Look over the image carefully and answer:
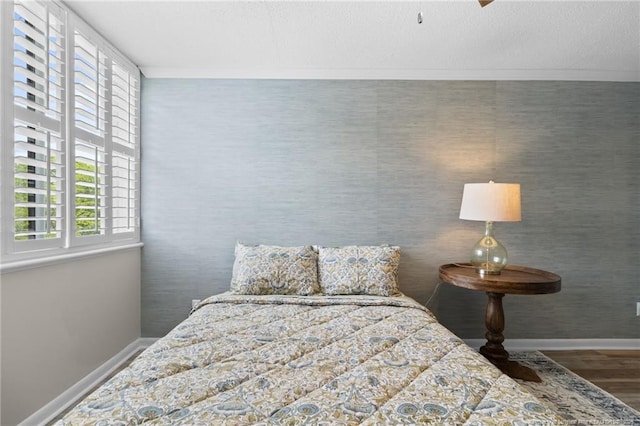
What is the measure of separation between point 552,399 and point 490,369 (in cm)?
132

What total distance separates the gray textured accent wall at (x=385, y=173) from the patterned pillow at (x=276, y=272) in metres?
0.35

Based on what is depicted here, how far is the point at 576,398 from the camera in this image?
7.53ft

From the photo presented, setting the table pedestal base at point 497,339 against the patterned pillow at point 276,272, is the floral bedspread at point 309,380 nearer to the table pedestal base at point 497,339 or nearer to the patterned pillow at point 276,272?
the patterned pillow at point 276,272

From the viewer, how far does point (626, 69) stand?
3.05 m

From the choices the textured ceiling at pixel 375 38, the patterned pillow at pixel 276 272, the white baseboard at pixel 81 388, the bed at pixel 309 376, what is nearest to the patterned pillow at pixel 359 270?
the patterned pillow at pixel 276 272

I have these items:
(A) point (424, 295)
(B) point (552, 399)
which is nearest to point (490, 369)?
(B) point (552, 399)

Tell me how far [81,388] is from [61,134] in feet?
5.38

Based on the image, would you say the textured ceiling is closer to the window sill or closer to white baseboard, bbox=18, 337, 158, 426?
the window sill

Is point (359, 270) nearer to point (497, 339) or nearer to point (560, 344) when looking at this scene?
point (497, 339)

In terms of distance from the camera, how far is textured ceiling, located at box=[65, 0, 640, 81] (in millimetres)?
2182

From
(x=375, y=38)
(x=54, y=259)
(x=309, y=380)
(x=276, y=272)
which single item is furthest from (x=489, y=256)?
(x=54, y=259)

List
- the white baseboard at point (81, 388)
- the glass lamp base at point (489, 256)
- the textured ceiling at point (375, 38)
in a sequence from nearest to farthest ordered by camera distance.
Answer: the white baseboard at point (81, 388)
the textured ceiling at point (375, 38)
the glass lamp base at point (489, 256)

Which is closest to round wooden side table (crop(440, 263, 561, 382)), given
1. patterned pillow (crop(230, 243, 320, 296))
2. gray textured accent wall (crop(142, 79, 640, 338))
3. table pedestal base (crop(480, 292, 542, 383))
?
table pedestal base (crop(480, 292, 542, 383))

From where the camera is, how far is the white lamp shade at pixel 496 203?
253 cm
